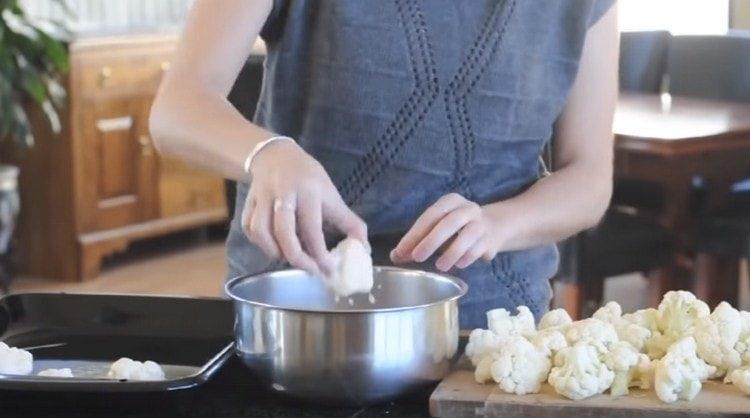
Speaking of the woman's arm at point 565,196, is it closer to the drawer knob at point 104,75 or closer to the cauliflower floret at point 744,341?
the cauliflower floret at point 744,341

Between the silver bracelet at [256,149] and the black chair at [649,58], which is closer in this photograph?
the silver bracelet at [256,149]

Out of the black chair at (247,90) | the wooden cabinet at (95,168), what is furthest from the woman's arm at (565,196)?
the wooden cabinet at (95,168)

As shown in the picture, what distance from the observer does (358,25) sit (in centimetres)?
131

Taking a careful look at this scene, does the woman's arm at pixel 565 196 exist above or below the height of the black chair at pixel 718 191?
above

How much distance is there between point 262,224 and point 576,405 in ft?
0.93

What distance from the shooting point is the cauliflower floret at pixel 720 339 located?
3.35 feet

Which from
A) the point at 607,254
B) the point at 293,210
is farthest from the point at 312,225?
the point at 607,254

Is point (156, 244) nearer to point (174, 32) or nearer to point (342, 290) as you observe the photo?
point (174, 32)

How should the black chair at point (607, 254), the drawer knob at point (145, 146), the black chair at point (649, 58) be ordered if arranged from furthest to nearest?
the drawer knob at point (145, 146) < the black chair at point (649, 58) < the black chair at point (607, 254)

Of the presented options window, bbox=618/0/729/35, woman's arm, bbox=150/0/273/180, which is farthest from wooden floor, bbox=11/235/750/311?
woman's arm, bbox=150/0/273/180

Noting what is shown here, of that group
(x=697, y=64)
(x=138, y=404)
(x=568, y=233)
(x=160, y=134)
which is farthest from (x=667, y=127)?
(x=138, y=404)

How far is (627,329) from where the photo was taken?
108 cm

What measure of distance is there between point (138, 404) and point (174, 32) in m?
3.71

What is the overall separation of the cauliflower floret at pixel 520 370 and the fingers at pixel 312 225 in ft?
0.56
